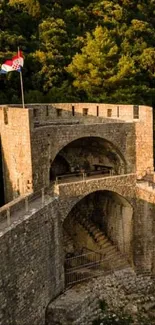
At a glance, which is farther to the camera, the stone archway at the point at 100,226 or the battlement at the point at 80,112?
the battlement at the point at 80,112

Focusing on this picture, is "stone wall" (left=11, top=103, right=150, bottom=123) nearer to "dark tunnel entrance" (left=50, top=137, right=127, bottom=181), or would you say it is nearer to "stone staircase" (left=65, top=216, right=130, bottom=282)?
"dark tunnel entrance" (left=50, top=137, right=127, bottom=181)

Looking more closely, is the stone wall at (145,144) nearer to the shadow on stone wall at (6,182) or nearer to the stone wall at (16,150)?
the stone wall at (16,150)

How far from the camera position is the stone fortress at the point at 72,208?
1380 centimetres

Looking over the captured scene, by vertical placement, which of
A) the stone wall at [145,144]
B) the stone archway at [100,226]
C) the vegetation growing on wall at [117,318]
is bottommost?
the vegetation growing on wall at [117,318]

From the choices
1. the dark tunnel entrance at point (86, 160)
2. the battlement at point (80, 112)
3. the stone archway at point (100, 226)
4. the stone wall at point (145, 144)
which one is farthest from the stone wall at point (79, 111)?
the stone archway at point (100, 226)

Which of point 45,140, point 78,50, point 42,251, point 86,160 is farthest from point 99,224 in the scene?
point 78,50

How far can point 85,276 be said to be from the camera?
17.0 meters

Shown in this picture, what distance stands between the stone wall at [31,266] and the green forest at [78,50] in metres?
12.0

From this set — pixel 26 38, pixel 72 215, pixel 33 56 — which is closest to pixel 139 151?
pixel 72 215

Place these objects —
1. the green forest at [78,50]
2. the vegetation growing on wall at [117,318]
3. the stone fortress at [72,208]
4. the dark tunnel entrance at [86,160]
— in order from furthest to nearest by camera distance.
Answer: the green forest at [78,50] < the dark tunnel entrance at [86,160] < the vegetation growing on wall at [117,318] < the stone fortress at [72,208]

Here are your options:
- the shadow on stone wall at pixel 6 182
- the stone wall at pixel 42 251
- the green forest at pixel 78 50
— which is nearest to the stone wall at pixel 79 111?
the shadow on stone wall at pixel 6 182

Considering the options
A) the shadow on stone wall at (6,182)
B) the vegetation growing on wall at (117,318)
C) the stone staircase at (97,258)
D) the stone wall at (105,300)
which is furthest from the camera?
the shadow on stone wall at (6,182)

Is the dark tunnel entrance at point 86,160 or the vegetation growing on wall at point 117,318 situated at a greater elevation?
the dark tunnel entrance at point 86,160

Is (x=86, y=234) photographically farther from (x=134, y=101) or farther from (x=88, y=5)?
(x=88, y=5)
